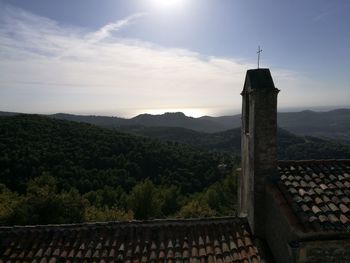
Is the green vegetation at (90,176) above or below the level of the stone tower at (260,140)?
below

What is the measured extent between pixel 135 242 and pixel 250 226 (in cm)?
330

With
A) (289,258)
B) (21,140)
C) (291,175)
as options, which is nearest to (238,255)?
(289,258)

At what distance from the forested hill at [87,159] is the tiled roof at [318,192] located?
3465cm

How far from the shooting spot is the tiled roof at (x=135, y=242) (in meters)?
8.39

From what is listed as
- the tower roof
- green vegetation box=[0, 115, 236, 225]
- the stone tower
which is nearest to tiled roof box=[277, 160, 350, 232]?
the stone tower

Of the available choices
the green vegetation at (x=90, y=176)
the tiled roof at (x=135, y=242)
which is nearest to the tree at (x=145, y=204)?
the green vegetation at (x=90, y=176)

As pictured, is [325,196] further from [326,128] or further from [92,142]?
[326,128]

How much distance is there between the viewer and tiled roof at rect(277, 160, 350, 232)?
7324mm

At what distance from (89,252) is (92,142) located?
148 ft

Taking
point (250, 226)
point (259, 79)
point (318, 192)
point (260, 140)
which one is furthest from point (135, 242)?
point (259, 79)

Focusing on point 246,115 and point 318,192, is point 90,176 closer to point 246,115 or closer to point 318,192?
point 246,115

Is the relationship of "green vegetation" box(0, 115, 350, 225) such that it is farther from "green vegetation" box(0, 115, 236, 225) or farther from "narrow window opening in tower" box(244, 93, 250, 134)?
"narrow window opening in tower" box(244, 93, 250, 134)

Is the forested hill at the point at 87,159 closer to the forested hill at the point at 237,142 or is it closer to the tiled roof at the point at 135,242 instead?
the forested hill at the point at 237,142

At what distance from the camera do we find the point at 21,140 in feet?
151
